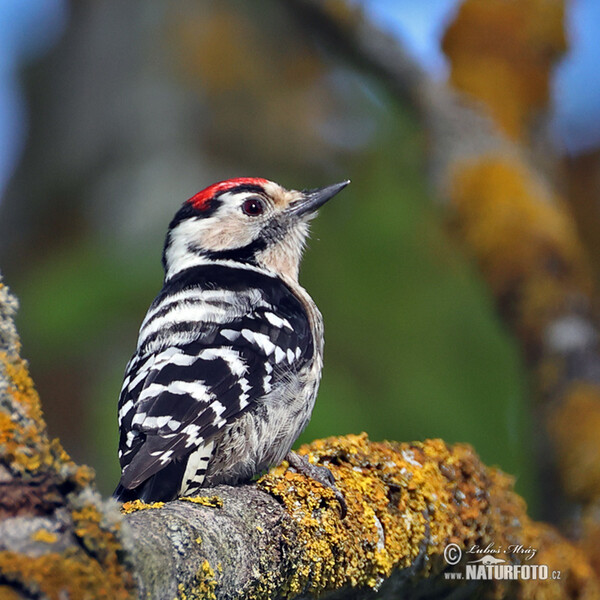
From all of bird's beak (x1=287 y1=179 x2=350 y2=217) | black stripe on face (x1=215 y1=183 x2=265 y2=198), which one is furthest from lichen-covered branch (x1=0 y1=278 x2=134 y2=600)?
bird's beak (x1=287 y1=179 x2=350 y2=217)

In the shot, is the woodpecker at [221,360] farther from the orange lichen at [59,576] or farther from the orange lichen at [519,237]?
the orange lichen at [519,237]

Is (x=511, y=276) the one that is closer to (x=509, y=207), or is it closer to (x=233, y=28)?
(x=509, y=207)

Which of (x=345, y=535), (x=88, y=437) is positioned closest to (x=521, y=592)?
(x=345, y=535)

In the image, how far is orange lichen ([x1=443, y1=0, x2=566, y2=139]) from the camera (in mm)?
5980

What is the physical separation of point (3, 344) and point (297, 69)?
342 inches

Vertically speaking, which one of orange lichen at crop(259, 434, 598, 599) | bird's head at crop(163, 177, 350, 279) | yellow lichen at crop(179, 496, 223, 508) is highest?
bird's head at crop(163, 177, 350, 279)

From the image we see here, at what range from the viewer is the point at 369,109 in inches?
337

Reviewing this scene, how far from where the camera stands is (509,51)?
6.07 metres

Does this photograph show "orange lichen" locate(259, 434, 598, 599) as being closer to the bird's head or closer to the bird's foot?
the bird's foot

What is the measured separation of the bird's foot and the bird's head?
1433 millimetres

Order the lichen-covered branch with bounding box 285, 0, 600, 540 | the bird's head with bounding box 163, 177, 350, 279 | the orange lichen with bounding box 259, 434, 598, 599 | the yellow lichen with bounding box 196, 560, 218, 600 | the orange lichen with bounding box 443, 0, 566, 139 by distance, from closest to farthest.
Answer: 1. the yellow lichen with bounding box 196, 560, 218, 600
2. the orange lichen with bounding box 259, 434, 598, 599
3. the bird's head with bounding box 163, 177, 350, 279
4. the lichen-covered branch with bounding box 285, 0, 600, 540
5. the orange lichen with bounding box 443, 0, 566, 139

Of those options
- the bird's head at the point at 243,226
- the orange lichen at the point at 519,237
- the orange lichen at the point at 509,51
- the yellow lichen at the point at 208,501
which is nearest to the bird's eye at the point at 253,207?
the bird's head at the point at 243,226

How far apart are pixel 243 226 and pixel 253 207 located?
0.11 metres

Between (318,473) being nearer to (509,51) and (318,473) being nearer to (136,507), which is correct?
(136,507)
